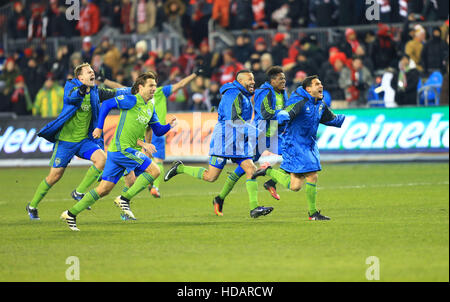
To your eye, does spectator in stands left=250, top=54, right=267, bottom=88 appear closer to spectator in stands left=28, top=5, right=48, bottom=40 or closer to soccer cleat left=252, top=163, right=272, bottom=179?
spectator in stands left=28, top=5, right=48, bottom=40

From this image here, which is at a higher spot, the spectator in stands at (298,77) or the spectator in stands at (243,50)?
the spectator in stands at (243,50)

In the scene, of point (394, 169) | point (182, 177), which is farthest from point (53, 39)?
point (394, 169)

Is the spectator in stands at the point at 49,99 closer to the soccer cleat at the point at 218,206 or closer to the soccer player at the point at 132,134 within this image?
the soccer cleat at the point at 218,206

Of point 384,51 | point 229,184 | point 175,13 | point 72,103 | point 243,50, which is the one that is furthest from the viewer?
point 175,13

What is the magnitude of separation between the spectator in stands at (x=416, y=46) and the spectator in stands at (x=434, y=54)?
0.21 m

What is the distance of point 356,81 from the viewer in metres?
25.2

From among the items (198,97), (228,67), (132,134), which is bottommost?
(198,97)

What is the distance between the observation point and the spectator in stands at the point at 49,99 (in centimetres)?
2825

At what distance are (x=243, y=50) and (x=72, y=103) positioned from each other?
1410 centimetres

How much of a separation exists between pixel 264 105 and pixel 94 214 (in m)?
3.09

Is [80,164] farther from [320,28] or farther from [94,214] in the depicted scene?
[94,214]

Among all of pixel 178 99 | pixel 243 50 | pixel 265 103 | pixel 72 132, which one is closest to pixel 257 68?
pixel 243 50

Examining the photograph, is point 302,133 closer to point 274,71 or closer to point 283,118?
point 283,118

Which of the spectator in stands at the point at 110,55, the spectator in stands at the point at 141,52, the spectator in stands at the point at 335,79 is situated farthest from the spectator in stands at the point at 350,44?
the spectator in stands at the point at 110,55
